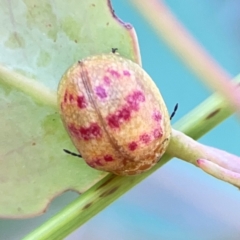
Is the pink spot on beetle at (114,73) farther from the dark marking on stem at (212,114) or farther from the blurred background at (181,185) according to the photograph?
the blurred background at (181,185)

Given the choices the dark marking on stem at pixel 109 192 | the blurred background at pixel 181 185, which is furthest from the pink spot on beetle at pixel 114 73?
the blurred background at pixel 181 185

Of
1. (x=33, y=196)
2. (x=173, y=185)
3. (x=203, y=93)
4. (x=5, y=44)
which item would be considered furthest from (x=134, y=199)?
(x=5, y=44)

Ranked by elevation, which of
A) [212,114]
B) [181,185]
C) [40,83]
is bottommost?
[181,185]

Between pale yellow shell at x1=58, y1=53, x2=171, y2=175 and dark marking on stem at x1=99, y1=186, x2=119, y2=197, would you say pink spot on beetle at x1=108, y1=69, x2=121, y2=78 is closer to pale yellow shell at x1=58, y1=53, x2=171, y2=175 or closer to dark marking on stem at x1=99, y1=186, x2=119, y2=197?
pale yellow shell at x1=58, y1=53, x2=171, y2=175

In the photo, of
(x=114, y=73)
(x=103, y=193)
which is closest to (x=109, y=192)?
(x=103, y=193)

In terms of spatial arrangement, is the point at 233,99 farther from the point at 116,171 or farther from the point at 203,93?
the point at 203,93

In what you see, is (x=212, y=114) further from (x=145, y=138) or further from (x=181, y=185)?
(x=181, y=185)
